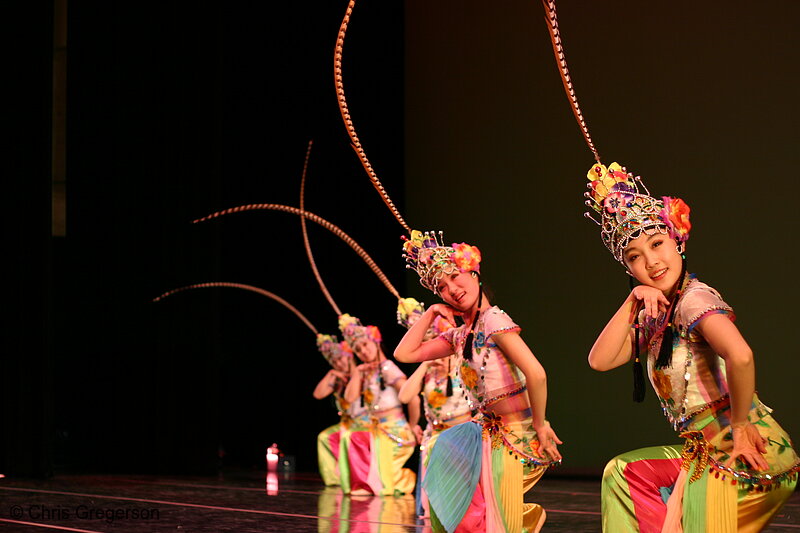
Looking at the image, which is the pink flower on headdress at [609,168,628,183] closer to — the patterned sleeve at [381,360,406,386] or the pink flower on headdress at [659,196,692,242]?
the pink flower on headdress at [659,196,692,242]

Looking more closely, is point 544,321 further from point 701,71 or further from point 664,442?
point 701,71

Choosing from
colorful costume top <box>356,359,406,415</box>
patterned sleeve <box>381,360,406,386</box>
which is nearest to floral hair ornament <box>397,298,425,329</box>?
patterned sleeve <box>381,360,406,386</box>

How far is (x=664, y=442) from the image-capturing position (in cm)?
721

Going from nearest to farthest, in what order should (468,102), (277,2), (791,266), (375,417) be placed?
(791,266), (375,417), (468,102), (277,2)

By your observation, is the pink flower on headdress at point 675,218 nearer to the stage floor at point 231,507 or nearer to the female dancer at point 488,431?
the female dancer at point 488,431

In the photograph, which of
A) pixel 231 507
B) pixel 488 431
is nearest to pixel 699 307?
pixel 488 431

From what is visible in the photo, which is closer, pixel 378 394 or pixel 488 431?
pixel 488 431

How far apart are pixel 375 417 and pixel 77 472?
3660mm

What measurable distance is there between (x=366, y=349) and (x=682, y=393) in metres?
4.82

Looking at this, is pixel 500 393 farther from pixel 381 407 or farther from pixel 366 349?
pixel 381 407

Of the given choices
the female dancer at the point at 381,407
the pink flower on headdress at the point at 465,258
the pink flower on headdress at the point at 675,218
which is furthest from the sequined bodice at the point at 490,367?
the female dancer at the point at 381,407

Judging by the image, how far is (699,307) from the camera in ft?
8.41

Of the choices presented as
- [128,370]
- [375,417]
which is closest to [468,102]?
[375,417]

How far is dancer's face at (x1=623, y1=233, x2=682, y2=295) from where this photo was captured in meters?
2.75
